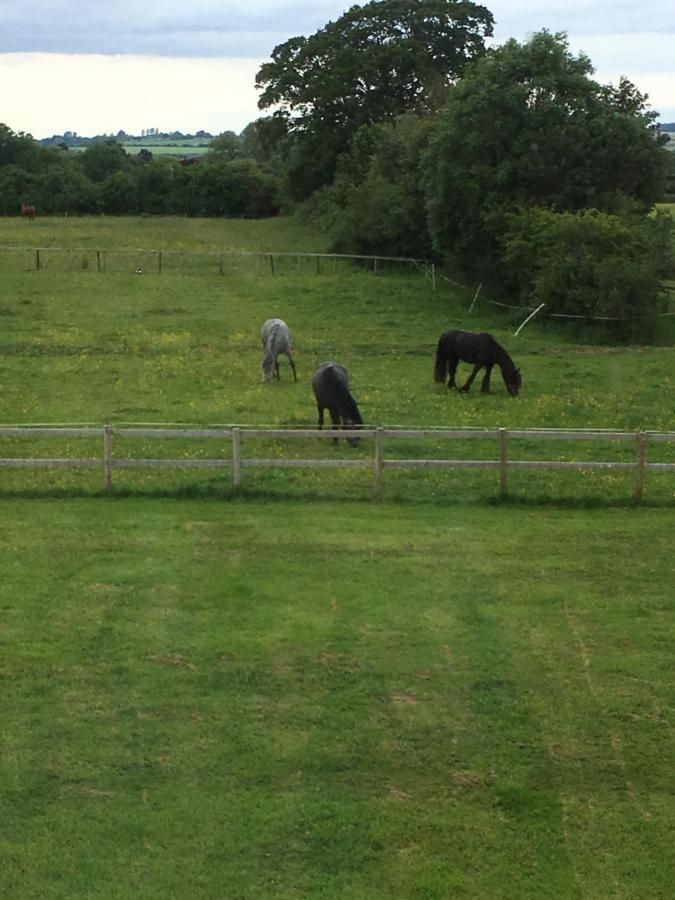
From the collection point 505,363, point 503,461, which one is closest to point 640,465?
point 503,461

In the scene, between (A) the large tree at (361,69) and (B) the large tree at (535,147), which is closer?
(B) the large tree at (535,147)

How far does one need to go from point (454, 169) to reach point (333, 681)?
29.3 m

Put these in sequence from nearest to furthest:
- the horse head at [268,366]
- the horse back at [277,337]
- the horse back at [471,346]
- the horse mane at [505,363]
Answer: the horse mane at [505,363]
the horse back at [471,346]
the horse head at [268,366]
the horse back at [277,337]

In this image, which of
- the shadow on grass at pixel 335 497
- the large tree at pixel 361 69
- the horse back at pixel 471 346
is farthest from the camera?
the large tree at pixel 361 69

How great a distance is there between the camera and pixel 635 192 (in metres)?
36.3

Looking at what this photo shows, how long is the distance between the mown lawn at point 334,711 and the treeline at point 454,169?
19.5 m

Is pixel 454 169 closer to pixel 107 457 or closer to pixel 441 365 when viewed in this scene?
pixel 441 365

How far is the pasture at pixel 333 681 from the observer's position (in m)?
7.05

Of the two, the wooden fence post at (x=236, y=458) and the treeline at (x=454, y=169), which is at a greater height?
the treeline at (x=454, y=169)

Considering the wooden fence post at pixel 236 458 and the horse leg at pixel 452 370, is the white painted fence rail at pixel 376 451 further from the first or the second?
the horse leg at pixel 452 370

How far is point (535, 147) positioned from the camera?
34812 mm

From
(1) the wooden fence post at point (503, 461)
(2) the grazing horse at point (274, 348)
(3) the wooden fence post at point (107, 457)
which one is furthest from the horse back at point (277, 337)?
(1) the wooden fence post at point (503, 461)

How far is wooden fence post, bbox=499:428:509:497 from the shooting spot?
14.4 metres

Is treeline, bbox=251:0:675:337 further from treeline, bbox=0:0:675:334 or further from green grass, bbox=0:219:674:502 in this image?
green grass, bbox=0:219:674:502
